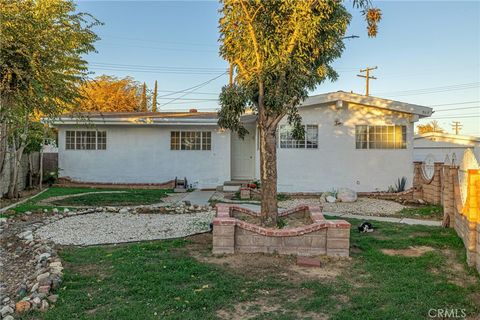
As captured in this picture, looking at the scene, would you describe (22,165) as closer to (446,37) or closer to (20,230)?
(20,230)

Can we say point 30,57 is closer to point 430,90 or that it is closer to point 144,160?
point 144,160

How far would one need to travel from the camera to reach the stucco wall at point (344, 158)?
1370 cm

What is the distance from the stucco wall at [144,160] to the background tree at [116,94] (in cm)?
1591

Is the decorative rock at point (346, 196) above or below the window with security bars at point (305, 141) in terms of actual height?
below

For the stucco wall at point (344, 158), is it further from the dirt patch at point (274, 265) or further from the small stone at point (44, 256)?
the small stone at point (44, 256)

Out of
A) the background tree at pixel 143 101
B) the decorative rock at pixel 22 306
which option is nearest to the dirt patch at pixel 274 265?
the decorative rock at pixel 22 306

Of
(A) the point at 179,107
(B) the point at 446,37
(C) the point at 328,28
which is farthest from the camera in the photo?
(A) the point at 179,107

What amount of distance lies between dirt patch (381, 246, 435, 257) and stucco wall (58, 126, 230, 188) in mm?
10199

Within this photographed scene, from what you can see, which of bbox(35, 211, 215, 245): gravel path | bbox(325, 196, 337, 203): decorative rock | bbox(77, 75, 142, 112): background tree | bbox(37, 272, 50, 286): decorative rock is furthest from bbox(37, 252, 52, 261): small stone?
bbox(77, 75, 142, 112): background tree

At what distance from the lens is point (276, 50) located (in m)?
6.13

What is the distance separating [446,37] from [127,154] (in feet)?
41.4

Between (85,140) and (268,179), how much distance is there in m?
12.1

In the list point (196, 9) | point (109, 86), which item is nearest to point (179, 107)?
point (109, 86)

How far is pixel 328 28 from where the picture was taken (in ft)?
19.7
